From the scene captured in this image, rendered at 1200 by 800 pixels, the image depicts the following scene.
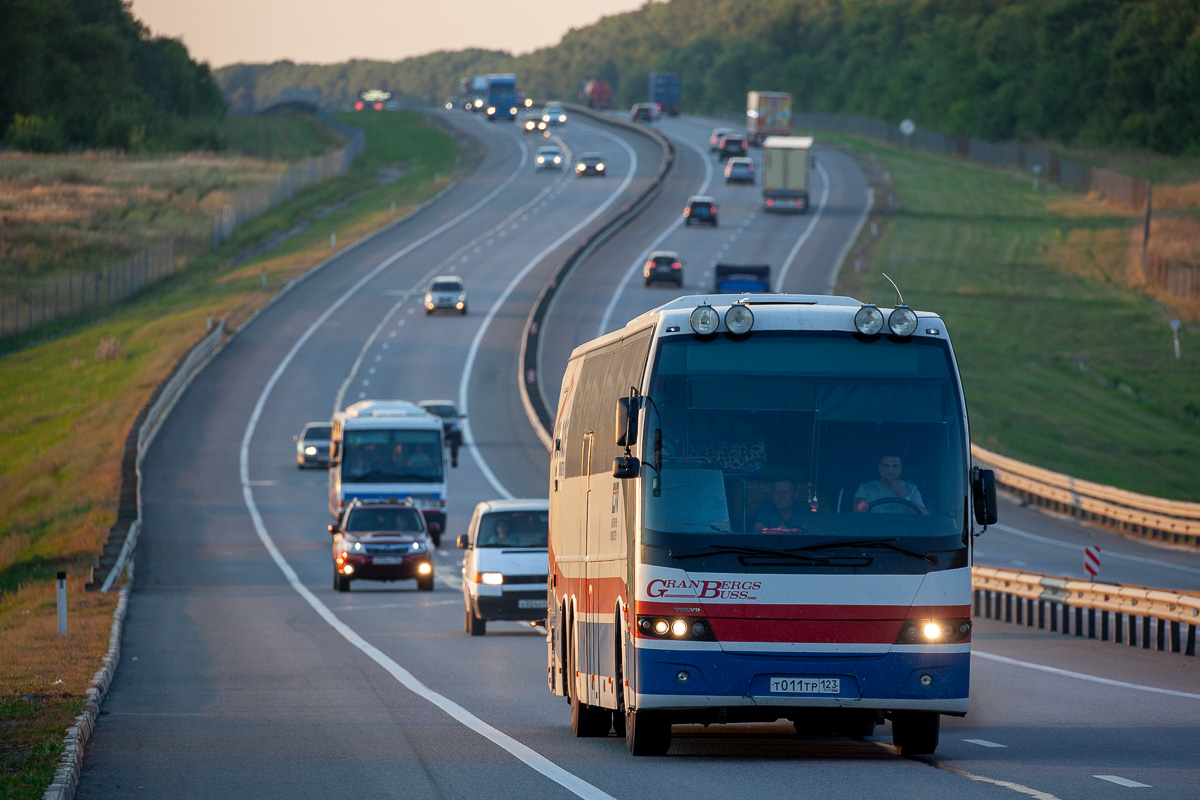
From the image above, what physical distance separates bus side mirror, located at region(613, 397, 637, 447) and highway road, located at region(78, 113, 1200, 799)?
2.13m

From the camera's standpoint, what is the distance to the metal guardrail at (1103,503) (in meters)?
36.9

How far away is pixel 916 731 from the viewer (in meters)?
11.8

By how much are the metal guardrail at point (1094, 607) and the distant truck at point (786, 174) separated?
2629 inches

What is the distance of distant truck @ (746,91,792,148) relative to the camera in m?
122

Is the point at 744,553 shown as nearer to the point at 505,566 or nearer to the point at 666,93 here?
the point at 505,566

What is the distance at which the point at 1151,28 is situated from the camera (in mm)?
133125

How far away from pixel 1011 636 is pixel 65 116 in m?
118

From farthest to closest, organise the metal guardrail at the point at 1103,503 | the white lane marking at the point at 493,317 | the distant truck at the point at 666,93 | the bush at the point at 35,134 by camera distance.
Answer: the distant truck at the point at 666,93
the bush at the point at 35,134
the white lane marking at the point at 493,317
the metal guardrail at the point at 1103,503

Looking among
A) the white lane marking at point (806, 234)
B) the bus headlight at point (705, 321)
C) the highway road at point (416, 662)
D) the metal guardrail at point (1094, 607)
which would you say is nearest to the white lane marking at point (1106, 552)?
the highway road at point (416, 662)

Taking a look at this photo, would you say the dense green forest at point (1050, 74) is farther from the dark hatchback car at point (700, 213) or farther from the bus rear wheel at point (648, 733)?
the bus rear wheel at point (648, 733)

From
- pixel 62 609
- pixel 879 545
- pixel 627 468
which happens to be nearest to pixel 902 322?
pixel 879 545

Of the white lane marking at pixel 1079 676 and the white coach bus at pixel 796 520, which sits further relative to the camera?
the white lane marking at pixel 1079 676

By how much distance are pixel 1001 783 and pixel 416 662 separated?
10.9 metres

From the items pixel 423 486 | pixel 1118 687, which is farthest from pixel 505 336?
pixel 1118 687
